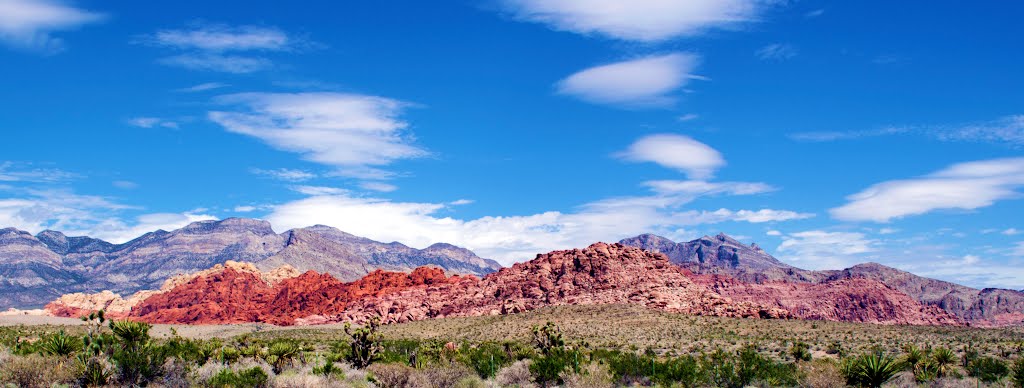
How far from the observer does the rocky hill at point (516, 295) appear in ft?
310

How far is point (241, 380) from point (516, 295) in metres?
80.0

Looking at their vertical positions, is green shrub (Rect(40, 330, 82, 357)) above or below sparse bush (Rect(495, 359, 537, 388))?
above

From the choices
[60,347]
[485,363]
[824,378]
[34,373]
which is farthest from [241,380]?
[824,378]

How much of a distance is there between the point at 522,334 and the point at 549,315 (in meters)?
16.5

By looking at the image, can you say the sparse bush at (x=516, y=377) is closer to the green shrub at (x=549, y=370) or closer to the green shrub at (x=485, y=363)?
the green shrub at (x=549, y=370)

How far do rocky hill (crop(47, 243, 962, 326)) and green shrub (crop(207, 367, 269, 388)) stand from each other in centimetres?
5716

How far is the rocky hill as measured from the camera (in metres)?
94.4

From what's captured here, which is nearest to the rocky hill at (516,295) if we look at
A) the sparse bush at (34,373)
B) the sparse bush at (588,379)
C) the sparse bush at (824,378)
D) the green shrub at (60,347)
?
the green shrub at (60,347)

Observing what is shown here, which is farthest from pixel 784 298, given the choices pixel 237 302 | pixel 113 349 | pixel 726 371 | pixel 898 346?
pixel 113 349

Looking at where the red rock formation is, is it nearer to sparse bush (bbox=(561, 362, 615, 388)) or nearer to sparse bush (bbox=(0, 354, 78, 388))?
sparse bush (bbox=(561, 362, 615, 388))

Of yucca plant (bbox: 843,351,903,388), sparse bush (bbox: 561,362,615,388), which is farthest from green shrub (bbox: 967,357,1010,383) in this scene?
sparse bush (bbox: 561,362,615,388)

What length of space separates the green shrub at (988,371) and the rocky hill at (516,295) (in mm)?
49063

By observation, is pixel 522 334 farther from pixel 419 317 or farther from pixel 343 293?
pixel 343 293

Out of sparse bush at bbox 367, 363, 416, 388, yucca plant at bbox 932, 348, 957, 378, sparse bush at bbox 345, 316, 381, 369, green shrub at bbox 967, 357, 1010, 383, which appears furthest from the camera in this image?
sparse bush at bbox 345, 316, 381, 369
